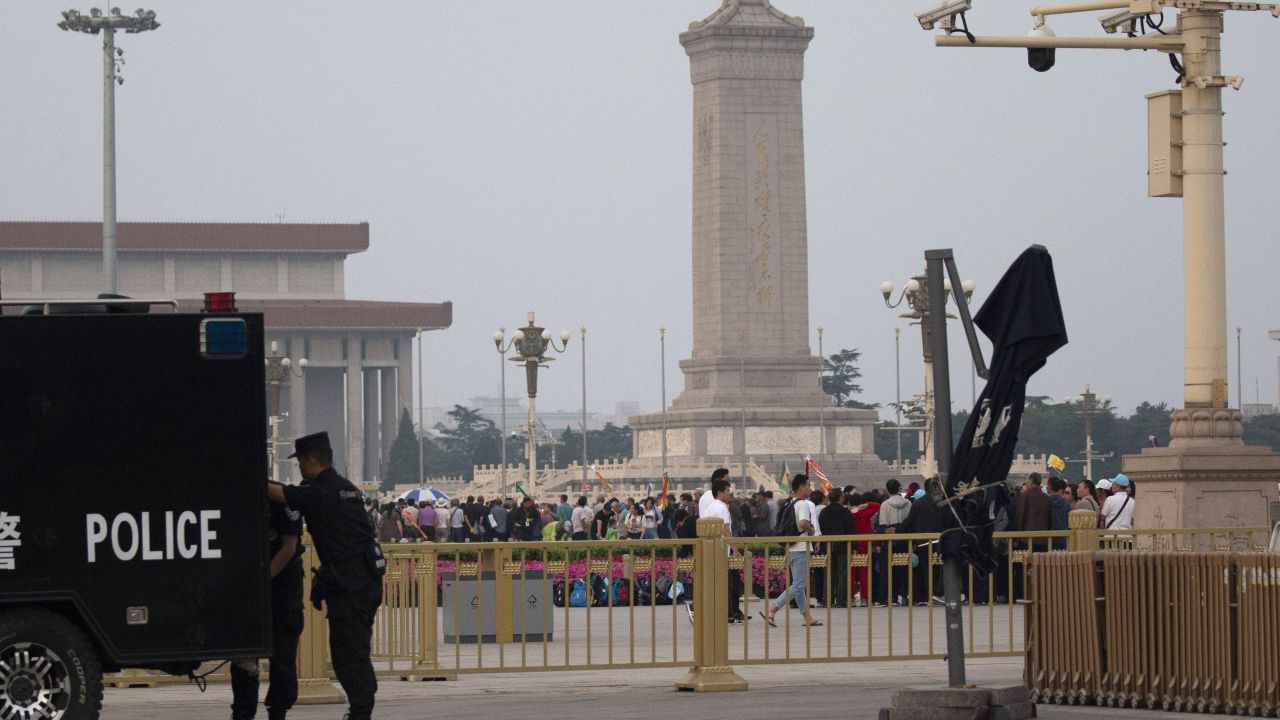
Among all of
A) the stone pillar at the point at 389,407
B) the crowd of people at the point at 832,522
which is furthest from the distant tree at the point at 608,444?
the crowd of people at the point at 832,522

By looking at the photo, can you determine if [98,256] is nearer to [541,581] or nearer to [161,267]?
[161,267]

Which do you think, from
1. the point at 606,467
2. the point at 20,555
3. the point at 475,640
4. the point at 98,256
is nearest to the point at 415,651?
the point at 475,640

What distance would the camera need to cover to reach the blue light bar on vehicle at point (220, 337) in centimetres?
1020

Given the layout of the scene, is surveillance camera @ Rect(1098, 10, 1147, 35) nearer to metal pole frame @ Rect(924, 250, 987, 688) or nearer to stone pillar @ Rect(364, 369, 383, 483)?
metal pole frame @ Rect(924, 250, 987, 688)

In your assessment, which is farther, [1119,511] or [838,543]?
[1119,511]

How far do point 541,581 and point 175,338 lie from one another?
20.2 feet

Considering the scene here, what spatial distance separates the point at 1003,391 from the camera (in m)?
11.3

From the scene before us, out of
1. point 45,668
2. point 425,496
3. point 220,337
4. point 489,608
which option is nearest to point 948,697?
point 220,337

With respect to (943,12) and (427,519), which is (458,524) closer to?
(427,519)

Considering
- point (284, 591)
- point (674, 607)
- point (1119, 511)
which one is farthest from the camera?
point (1119, 511)

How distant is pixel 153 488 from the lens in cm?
1017

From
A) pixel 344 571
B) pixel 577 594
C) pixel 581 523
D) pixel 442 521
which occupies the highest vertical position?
pixel 344 571

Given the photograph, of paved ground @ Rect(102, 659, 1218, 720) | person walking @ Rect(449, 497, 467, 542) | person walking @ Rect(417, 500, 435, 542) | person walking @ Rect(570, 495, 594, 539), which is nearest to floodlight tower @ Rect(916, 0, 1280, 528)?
paved ground @ Rect(102, 659, 1218, 720)

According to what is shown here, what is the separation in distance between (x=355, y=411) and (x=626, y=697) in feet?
382
